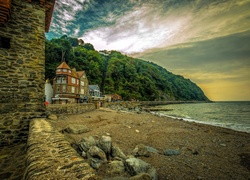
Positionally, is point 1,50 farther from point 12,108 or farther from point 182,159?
point 182,159

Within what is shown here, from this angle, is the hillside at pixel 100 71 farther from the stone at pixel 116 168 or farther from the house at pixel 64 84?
the stone at pixel 116 168

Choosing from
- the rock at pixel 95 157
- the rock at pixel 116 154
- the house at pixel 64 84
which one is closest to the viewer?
the rock at pixel 95 157

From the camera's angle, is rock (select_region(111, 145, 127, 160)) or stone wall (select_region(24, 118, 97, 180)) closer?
stone wall (select_region(24, 118, 97, 180))

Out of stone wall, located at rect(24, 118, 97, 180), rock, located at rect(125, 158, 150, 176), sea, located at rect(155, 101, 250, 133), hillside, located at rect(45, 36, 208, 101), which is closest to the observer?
stone wall, located at rect(24, 118, 97, 180)

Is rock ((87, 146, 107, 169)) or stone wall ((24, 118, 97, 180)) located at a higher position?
stone wall ((24, 118, 97, 180))

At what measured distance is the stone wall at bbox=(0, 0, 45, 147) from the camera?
4969mm

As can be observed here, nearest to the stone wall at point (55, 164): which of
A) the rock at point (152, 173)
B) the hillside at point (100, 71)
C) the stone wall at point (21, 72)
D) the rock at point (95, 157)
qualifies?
the rock at point (95, 157)

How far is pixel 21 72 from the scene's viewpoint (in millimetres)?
5344

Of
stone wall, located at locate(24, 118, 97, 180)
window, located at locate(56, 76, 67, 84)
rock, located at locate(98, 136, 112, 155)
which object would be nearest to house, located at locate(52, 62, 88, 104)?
window, located at locate(56, 76, 67, 84)

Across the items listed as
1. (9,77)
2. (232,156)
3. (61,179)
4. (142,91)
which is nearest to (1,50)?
(9,77)

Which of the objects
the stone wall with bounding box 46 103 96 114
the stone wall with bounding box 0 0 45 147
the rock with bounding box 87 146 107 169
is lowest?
the rock with bounding box 87 146 107 169

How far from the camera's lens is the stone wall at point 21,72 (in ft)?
16.3

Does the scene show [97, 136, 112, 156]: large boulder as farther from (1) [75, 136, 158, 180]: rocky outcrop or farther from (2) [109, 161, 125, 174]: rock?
(2) [109, 161, 125, 174]: rock

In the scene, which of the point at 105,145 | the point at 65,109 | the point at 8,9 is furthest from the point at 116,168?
the point at 65,109
